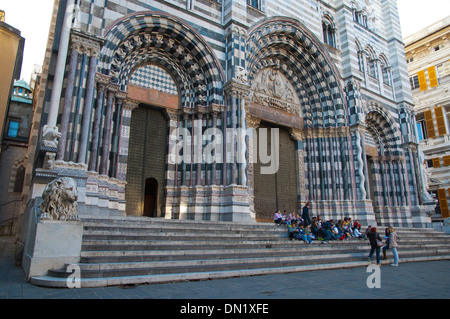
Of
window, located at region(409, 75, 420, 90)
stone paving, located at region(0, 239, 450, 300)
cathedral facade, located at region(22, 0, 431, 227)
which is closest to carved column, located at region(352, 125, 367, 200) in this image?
cathedral facade, located at region(22, 0, 431, 227)

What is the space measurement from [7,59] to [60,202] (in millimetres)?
23478

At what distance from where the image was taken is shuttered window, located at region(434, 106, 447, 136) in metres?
28.9

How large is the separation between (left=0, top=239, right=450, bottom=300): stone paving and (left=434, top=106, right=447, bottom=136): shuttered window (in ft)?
87.6

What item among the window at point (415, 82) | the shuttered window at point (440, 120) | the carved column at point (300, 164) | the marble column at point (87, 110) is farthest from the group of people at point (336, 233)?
the window at point (415, 82)

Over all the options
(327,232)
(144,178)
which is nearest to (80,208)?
(144,178)

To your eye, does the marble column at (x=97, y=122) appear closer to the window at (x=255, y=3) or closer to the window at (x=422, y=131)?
the window at (x=255, y=3)

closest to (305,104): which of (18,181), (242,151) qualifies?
(242,151)

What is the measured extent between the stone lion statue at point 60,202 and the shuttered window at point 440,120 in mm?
32137

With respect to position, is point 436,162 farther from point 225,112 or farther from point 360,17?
point 225,112

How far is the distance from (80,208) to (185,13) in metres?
10.5

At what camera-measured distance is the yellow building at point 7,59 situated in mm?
23844

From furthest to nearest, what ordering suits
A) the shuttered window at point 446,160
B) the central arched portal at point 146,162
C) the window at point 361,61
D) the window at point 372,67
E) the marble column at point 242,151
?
the shuttered window at point 446,160, the window at point 372,67, the window at point 361,61, the marble column at point 242,151, the central arched portal at point 146,162

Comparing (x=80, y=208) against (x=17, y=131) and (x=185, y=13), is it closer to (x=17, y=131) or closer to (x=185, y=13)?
(x=185, y=13)
